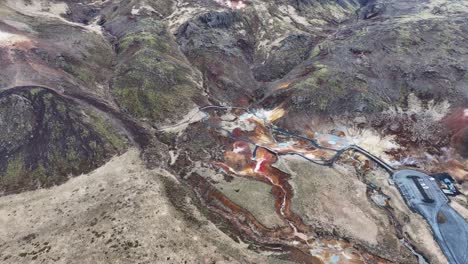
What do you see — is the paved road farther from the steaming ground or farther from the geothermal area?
the steaming ground

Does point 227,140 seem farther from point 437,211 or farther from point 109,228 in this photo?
point 437,211

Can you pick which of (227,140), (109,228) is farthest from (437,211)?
(109,228)

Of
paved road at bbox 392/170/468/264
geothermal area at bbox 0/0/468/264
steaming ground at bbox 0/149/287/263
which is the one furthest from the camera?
paved road at bbox 392/170/468/264

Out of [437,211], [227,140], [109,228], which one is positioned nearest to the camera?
[109,228]

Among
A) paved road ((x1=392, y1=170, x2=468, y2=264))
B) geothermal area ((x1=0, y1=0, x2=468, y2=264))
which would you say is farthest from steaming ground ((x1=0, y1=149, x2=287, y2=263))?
paved road ((x1=392, y1=170, x2=468, y2=264))

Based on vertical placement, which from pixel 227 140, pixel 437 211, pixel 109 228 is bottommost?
pixel 109 228

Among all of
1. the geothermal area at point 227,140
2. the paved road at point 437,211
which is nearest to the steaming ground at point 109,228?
the geothermal area at point 227,140
